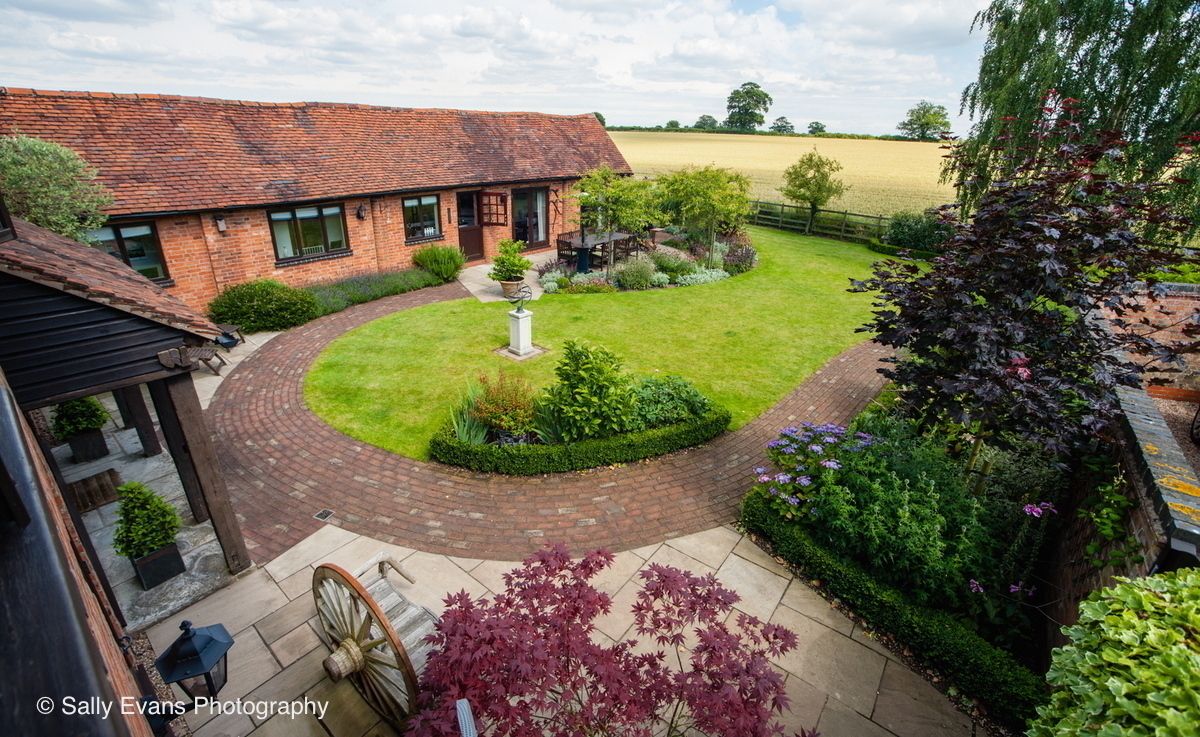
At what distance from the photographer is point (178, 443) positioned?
591 centimetres

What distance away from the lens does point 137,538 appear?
18.5ft

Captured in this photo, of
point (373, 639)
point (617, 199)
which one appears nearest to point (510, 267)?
point (617, 199)

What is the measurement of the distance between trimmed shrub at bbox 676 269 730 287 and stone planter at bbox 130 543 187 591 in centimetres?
1552

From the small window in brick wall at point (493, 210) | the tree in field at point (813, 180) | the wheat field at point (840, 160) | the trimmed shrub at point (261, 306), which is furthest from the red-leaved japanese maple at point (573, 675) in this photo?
the wheat field at point (840, 160)

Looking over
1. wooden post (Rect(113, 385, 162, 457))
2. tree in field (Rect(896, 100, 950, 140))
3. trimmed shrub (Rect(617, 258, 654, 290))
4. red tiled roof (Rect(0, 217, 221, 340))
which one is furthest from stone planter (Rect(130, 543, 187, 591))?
tree in field (Rect(896, 100, 950, 140))

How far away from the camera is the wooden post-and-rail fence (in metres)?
26.7

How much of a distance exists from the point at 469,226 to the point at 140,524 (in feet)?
52.1

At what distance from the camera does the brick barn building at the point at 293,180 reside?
12.2m

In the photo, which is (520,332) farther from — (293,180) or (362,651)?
(293,180)

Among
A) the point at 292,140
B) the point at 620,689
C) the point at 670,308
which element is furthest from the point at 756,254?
the point at 620,689

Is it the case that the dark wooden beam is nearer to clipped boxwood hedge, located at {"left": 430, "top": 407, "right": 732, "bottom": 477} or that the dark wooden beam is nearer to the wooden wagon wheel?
the wooden wagon wheel

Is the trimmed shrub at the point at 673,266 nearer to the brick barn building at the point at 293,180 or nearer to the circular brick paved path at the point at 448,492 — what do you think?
the brick barn building at the point at 293,180

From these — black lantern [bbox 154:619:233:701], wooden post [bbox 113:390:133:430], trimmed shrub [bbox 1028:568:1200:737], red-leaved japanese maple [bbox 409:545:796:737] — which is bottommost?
wooden post [bbox 113:390:133:430]

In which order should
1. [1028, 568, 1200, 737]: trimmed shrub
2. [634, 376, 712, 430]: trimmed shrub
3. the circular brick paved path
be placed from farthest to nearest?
[634, 376, 712, 430]: trimmed shrub
the circular brick paved path
[1028, 568, 1200, 737]: trimmed shrub
